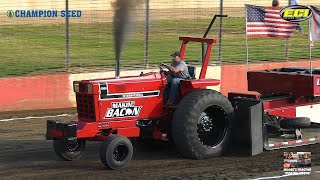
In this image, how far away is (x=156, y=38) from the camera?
872 inches

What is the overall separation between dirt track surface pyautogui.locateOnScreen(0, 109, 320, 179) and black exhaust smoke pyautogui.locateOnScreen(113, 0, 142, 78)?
1.40m

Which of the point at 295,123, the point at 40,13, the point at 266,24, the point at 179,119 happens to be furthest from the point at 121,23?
the point at 40,13

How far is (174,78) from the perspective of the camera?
11.2 m

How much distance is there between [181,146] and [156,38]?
11579mm

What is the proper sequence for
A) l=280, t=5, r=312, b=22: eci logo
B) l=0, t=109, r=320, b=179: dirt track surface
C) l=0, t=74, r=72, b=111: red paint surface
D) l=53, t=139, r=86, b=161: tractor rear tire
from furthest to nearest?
l=0, t=74, r=72, b=111: red paint surface → l=280, t=5, r=312, b=22: eci logo → l=53, t=139, r=86, b=161: tractor rear tire → l=0, t=109, r=320, b=179: dirt track surface

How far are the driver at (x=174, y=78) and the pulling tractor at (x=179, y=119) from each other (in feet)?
0.26

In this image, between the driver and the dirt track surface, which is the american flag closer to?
the driver

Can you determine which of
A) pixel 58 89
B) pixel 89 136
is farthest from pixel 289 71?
pixel 58 89

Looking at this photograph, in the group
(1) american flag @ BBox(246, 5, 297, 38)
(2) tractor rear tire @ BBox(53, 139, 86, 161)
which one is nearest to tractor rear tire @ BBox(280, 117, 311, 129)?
(1) american flag @ BBox(246, 5, 297, 38)

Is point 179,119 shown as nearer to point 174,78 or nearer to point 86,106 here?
point 174,78

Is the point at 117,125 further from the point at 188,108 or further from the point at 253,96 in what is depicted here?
the point at 253,96

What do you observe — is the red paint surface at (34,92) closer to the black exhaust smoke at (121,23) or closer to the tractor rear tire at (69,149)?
the tractor rear tire at (69,149)

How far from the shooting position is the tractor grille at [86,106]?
10.7 meters

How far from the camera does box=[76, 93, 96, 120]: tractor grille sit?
35.2 ft
